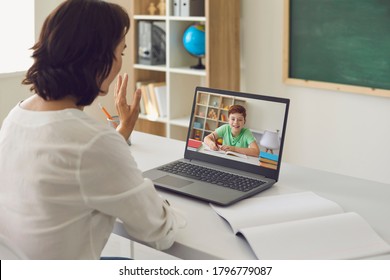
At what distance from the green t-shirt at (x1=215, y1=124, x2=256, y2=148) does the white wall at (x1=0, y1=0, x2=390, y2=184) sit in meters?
1.77

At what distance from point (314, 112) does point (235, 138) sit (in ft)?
6.42

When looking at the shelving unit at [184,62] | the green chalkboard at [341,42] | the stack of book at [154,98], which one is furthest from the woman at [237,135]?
the stack of book at [154,98]

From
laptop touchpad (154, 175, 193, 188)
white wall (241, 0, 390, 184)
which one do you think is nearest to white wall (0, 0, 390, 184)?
white wall (241, 0, 390, 184)

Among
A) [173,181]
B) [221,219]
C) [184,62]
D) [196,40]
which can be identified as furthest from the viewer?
[184,62]

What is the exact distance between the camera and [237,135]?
6.23ft

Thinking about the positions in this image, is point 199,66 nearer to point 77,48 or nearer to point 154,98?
point 154,98

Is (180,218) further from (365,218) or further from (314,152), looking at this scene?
(314,152)

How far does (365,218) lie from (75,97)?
800mm

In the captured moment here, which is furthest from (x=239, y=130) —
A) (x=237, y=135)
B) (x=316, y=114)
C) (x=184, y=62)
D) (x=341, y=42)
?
(x=184, y=62)

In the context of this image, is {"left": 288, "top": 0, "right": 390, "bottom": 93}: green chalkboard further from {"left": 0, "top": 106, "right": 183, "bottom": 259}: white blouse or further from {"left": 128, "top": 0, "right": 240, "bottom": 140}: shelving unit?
{"left": 0, "top": 106, "right": 183, "bottom": 259}: white blouse

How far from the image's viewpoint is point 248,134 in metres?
1.87

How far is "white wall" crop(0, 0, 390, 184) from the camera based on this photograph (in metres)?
3.50

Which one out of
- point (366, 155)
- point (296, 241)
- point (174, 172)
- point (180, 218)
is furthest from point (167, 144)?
point (366, 155)

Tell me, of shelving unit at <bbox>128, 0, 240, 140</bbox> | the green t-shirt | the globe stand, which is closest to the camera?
the green t-shirt
